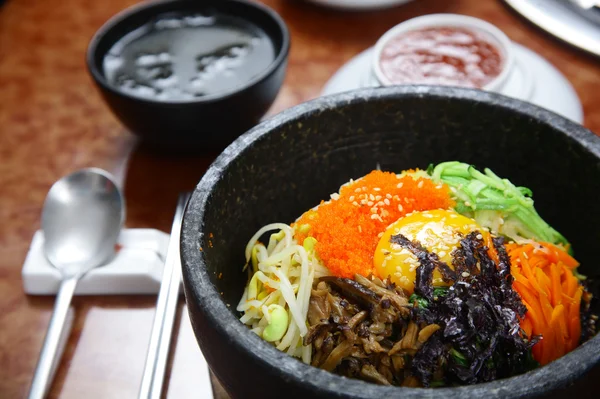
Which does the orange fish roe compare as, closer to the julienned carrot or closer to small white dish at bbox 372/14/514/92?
the julienned carrot

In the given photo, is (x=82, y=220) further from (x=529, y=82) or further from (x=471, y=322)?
(x=529, y=82)

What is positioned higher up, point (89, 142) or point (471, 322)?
point (471, 322)

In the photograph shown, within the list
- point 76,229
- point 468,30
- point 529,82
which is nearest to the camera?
point 76,229

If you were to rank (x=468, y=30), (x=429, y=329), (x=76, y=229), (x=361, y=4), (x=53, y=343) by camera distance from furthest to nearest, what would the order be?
1. (x=361, y=4)
2. (x=468, y=30)
3. (x=76, y=229)
4. (x=53, y=343)
5. (x=429, y=329)

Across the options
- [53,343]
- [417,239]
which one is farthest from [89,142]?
[417,239]

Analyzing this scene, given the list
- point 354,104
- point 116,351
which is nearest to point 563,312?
point 354,104

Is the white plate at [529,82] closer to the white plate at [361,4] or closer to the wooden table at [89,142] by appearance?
the wooden table at [89,142]

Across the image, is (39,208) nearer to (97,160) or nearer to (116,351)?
(97,160)
